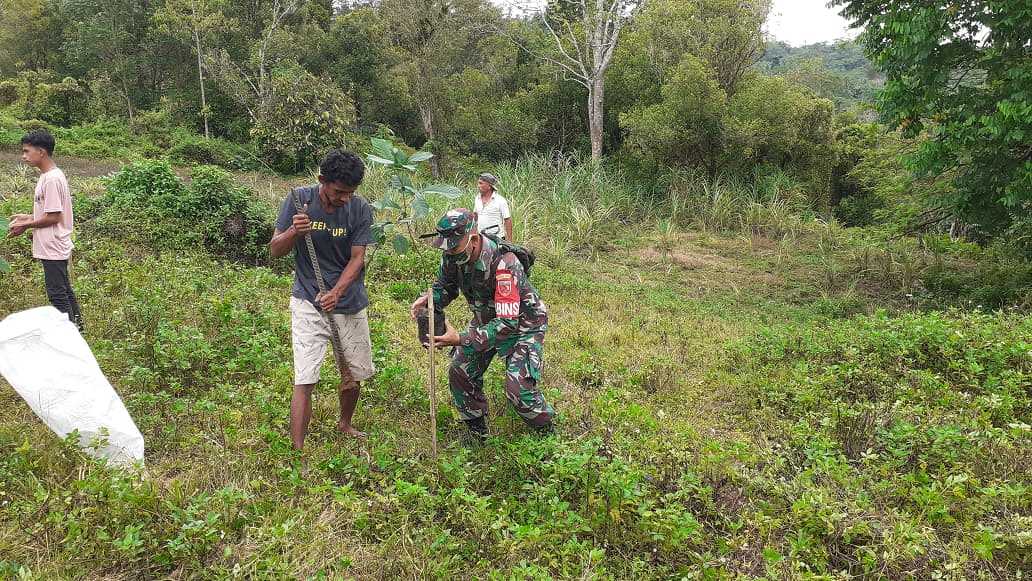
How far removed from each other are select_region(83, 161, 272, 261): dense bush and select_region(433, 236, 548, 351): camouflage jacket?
4.82 m

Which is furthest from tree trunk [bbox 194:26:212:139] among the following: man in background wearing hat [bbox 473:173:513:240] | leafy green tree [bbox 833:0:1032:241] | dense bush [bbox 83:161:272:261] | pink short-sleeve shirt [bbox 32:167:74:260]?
leafy green tree [bbox 833:0:1032:241]

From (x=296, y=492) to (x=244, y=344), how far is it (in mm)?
2142

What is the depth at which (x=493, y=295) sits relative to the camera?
3.63 meters

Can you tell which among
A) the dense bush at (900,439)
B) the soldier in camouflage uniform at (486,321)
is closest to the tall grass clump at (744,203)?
the dense bush at (900,439)

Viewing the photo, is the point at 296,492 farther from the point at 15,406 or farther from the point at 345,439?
the point at 15,406

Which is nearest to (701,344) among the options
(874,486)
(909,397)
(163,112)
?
(909,397)

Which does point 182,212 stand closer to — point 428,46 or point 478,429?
point 478,429

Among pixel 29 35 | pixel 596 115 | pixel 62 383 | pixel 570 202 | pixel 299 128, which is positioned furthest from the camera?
pixel 29 35

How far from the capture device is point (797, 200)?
44.9 ft

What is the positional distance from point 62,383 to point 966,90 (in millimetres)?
8588

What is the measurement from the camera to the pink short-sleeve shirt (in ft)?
14.8

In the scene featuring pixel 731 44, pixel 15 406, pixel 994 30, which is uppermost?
pixel 731 44

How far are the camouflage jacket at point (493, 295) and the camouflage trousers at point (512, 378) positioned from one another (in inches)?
3.1

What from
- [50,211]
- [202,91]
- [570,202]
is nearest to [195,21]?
[202,91]
